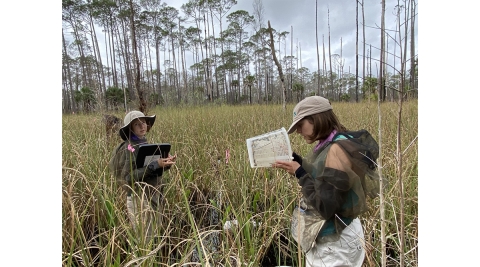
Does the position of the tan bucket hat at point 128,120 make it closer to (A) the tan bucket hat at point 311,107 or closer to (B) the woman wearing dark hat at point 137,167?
(B) the woman wearing dark hat at point 137,167

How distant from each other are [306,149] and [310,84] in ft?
88.2

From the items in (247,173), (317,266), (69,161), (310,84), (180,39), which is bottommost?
(317,266)

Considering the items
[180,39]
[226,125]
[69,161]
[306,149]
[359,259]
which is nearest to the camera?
[359,259]

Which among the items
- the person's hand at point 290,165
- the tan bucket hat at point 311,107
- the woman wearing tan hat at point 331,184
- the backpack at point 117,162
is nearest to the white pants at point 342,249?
the woman wearing tan hat at point 331,184

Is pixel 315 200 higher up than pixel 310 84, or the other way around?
pixel 310 84

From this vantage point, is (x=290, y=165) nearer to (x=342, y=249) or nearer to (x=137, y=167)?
(x=342, y=249)

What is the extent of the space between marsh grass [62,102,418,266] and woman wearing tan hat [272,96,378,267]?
110mm

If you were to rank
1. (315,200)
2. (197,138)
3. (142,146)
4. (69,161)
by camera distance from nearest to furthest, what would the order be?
(315,200)
(142,146)
(69,161)
(197,138)

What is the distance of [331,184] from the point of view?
874 mm

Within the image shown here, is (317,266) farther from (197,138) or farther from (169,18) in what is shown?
(169,18)

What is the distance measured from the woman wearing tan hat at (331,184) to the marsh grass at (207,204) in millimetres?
110

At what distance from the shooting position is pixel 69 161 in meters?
2.02

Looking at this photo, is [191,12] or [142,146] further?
[191,12]

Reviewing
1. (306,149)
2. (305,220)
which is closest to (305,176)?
(305,220)
